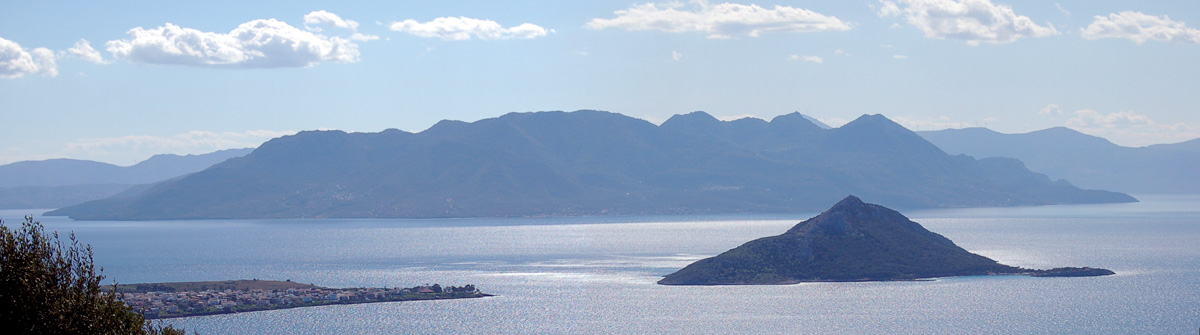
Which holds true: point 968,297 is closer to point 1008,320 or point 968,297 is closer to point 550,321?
point 1008,320

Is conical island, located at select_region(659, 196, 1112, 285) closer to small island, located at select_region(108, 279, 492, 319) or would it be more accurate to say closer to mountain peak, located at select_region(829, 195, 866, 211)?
mountain peak, located at select_region(829, 195, 866, 211)

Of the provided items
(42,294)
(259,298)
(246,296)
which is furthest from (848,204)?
(42,294)

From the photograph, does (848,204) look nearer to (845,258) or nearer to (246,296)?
(845,258)

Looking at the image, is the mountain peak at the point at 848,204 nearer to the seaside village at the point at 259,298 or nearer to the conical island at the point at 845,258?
the conical island at the point at 845,258

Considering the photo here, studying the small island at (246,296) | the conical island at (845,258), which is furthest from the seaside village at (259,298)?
the conical island at (845,258)

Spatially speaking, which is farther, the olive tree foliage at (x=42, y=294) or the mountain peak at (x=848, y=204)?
the mountain peak at (x=848, y=204)

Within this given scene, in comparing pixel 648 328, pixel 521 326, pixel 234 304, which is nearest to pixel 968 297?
pixel 648 328

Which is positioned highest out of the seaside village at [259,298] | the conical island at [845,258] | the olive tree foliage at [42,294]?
the conical island at [845,258]
